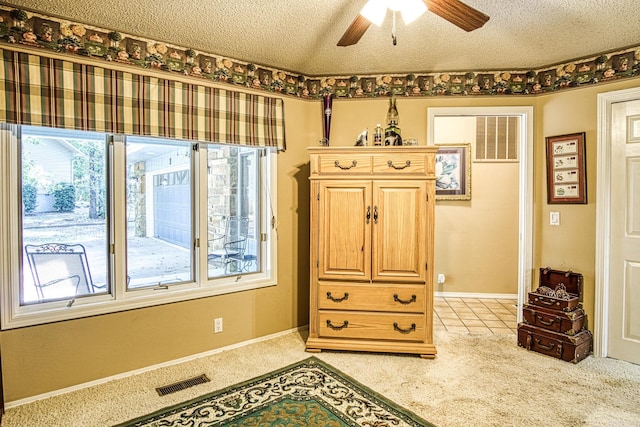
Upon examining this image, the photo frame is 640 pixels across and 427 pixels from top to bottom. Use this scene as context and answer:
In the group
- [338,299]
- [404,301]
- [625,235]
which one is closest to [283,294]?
[338,299]

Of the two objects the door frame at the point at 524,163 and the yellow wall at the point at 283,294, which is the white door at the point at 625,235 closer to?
the yellow wall at the point at 283,294

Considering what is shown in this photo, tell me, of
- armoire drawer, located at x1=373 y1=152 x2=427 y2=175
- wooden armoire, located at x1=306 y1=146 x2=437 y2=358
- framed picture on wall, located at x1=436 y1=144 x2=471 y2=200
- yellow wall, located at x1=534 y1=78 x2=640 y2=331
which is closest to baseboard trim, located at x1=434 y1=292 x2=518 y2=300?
framed picture on wall, located at x1=436 y1=144 x2=471 y2=200

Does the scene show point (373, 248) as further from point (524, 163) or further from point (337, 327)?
point (524, 163)

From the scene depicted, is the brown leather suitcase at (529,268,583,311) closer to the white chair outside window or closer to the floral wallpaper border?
the floral wallpaper border

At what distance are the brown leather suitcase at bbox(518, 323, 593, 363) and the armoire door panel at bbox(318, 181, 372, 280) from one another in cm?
150

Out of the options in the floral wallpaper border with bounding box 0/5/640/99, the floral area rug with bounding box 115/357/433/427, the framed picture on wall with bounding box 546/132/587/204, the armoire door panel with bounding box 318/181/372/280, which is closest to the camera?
the floral area rug with bounding box 115/357/433/427

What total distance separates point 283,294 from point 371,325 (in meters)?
0.91

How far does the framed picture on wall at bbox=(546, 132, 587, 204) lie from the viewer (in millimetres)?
3164

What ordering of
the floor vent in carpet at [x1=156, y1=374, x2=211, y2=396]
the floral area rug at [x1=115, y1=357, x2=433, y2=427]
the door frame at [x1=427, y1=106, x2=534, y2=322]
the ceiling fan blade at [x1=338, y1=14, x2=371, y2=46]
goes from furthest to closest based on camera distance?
the door frame at [x1=427, y1=106, x2=534, y2=322], the floor vent in carpet at [x1=156, y1=374, x2=211, y2=396], the floral area rug at [x1=115, y1=357, x2=433, y2=427], the ceiling fan blade at [x1=338, y1=14, x2=371, y2=46]

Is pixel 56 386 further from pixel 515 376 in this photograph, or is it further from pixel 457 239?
pixel 457 239

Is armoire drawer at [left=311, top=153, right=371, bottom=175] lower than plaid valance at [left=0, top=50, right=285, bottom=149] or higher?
lower

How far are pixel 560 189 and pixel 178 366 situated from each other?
11.6 ft

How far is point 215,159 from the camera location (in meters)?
3.13

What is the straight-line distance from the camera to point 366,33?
2.66m
